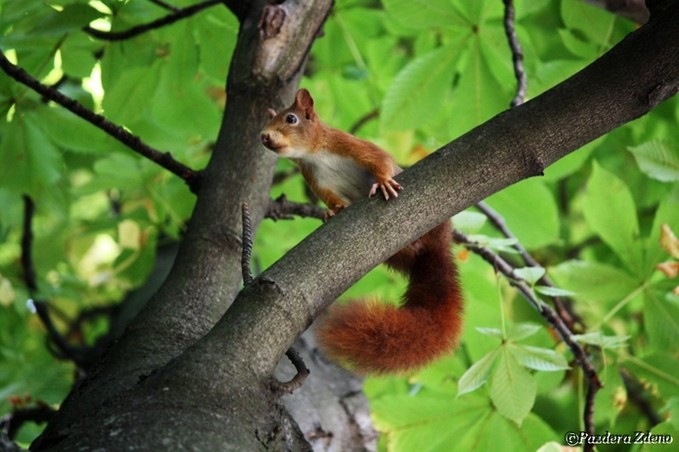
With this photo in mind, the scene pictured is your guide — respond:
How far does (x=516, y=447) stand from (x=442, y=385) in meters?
0.35

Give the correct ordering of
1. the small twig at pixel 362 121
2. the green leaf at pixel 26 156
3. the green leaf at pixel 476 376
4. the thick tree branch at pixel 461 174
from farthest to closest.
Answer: the small twig at pixel 362 121 < the green leaf at pixel 26 156 < the green leaf at pixel 476 376 < the thick tree branch at pixel 461 174

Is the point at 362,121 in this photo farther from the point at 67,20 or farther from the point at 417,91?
the point at 67,20

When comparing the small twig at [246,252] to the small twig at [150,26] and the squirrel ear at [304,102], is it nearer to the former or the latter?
the squirrel ear at [304,102]

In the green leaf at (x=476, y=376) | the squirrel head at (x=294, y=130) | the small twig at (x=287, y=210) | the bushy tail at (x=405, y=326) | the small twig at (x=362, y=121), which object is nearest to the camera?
the bushy tail at (x=405, y=326)

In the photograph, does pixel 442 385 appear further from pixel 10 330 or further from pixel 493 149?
pixel 10 330

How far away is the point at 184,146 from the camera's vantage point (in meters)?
2.71

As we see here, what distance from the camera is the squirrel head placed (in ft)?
5.67

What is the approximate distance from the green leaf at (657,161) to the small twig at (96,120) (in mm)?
1059

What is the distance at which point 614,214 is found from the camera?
2.20 m

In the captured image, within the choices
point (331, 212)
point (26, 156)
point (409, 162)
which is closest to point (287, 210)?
point (331, 212)

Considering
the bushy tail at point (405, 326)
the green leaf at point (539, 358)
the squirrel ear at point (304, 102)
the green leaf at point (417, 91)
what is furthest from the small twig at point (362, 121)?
the green leaf at point (539, 358)

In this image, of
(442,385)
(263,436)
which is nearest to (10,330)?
(442,385)

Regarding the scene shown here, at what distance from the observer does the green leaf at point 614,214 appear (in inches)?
85.8

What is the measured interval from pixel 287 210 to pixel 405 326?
44 cm
